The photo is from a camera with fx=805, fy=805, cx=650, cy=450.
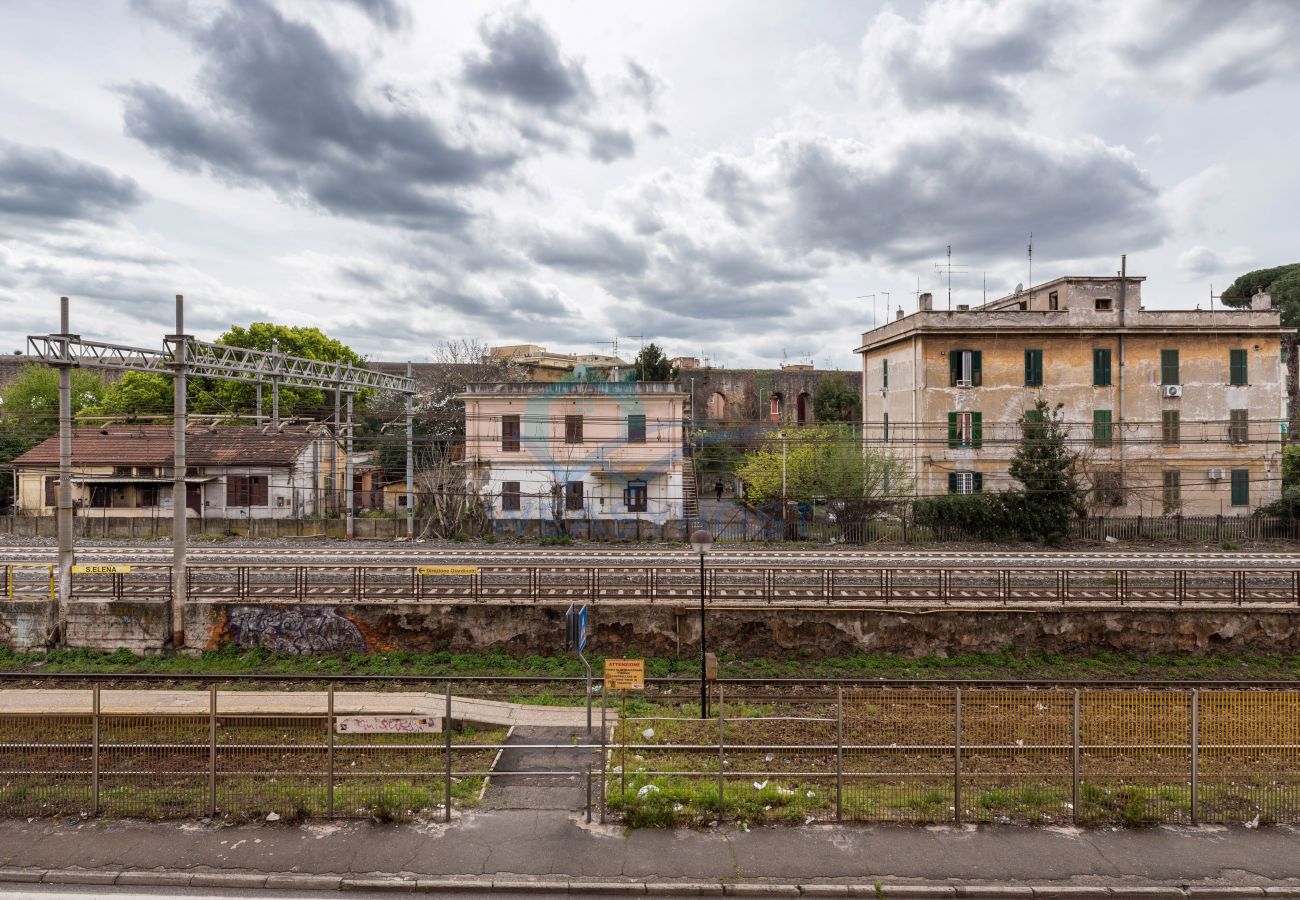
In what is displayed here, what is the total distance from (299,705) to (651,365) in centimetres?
4305

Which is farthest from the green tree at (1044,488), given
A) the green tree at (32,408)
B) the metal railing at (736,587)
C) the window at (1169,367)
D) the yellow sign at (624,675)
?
the green tree at (32,408)

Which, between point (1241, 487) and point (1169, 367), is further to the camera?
point (1169, 367)

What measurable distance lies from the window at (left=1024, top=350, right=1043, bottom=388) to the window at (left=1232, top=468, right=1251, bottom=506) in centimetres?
1002

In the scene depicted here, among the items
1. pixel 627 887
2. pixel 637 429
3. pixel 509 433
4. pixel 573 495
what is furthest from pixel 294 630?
pixel 637 429

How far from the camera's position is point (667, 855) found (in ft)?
31.0

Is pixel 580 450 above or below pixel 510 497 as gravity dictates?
above

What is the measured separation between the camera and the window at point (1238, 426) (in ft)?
125

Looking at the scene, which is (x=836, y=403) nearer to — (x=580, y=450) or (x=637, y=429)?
(x=637, y=429)

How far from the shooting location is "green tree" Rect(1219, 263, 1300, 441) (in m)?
60.8

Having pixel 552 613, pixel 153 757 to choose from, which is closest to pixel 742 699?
pixel 552 613

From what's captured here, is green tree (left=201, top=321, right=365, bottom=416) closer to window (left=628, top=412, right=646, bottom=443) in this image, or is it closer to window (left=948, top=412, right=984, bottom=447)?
window (left=628, top=412, right=646, bottom=443)

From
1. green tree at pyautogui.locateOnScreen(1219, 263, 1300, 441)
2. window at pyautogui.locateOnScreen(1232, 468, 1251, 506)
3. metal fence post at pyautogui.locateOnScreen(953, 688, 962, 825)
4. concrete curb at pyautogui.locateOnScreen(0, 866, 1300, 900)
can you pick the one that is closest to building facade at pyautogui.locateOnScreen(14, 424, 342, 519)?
concrete curb at pyautogui.locateOnScreen(0, 866, 1300, 900)

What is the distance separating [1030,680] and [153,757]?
16.7 m

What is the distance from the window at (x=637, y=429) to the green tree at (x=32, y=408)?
1221 inches
